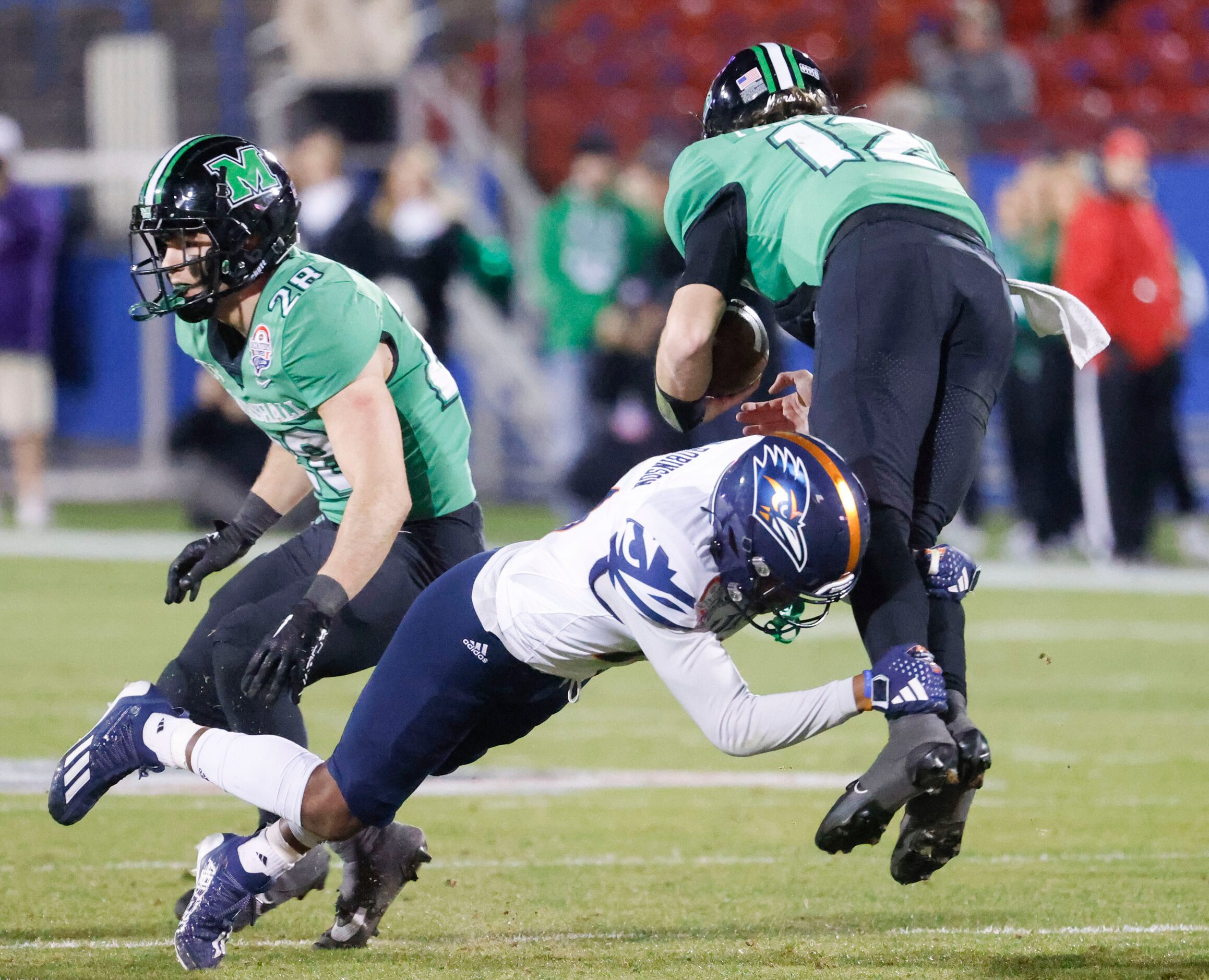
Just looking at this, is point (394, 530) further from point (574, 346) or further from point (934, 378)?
point (574, 346)

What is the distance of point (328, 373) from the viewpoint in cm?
442

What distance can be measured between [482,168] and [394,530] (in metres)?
11.3

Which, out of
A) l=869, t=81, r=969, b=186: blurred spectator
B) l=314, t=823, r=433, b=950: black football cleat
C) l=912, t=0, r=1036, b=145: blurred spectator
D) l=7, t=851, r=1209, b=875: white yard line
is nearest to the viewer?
l=314, t=823, r=433, b=950: black football cleat

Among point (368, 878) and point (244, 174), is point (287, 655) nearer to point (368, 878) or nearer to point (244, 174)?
point (368, 878)

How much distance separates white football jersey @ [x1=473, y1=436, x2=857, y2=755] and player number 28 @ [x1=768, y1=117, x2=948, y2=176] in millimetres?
721

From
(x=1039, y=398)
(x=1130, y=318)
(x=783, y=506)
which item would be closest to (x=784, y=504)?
(x=783, y=506)

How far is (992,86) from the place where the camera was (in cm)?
1483

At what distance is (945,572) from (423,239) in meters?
8.35

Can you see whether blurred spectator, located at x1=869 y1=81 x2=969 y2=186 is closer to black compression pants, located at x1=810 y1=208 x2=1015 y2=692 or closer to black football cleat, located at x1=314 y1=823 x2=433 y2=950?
black compression pants, located at x1=810 y1=208 x2=1015 y2=692

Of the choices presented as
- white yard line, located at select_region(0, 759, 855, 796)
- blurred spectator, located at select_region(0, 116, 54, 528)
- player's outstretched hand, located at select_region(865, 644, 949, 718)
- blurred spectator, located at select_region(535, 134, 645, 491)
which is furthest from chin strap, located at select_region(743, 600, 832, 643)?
blurred spectator, located at select_region(0, 116, 54, 528)

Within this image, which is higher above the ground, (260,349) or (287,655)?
(260,349)

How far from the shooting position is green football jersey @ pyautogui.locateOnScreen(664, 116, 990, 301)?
14.1 feet

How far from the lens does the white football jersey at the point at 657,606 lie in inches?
147

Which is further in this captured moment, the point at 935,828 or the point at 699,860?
the point at 699,860
